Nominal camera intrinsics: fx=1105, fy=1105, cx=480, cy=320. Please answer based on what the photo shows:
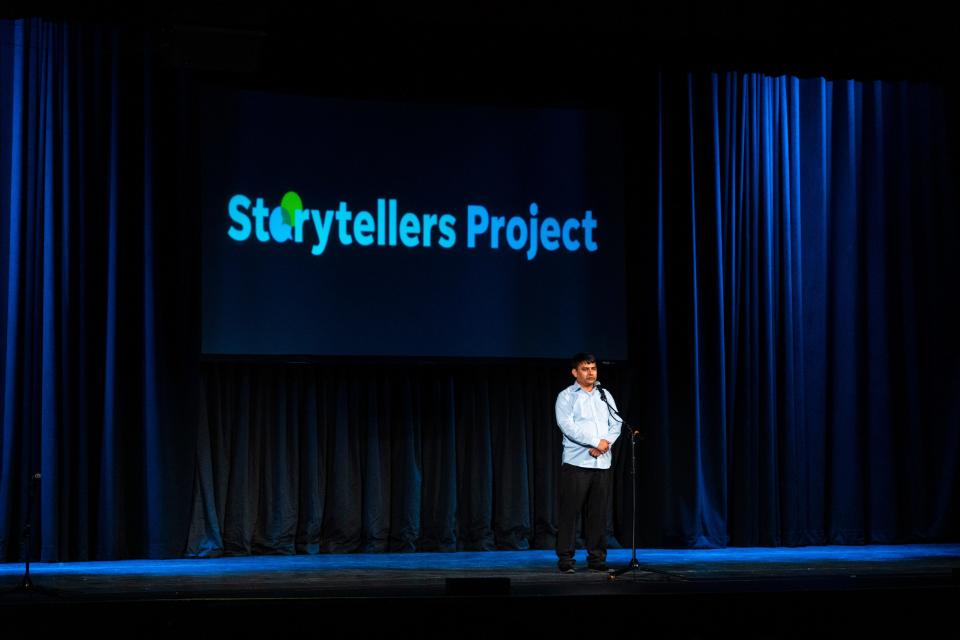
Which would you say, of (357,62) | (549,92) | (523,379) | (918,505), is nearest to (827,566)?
(918,505)

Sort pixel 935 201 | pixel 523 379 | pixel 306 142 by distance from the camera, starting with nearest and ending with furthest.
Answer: pixel 306 142 < pixel 523 379 < pixel 935 201

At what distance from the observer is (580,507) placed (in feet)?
22.0

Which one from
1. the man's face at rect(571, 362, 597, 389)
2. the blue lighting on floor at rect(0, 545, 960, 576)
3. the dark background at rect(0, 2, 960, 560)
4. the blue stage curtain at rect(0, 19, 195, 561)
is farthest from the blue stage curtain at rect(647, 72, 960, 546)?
the blue stage curtain at rect(0, 19, 195, 561)

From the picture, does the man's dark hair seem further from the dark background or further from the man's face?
the dark background

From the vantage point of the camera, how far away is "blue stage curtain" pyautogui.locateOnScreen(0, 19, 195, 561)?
277 inches

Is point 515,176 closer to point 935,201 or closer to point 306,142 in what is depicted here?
point 306,142

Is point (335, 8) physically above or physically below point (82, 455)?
above

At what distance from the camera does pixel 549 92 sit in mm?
8258

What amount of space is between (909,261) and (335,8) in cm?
477

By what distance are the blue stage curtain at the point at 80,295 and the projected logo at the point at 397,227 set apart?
0.71 meters

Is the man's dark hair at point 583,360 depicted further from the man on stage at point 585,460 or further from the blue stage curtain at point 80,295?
the blue stage curtain at point 80,295

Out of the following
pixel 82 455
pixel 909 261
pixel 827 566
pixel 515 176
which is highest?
pixel 515 176

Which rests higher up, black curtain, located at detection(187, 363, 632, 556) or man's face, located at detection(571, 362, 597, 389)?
man's face, located at detection(571, 362, 597, 389)

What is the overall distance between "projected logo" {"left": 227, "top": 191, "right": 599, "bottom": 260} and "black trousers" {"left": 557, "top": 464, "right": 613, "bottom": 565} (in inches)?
69.8
